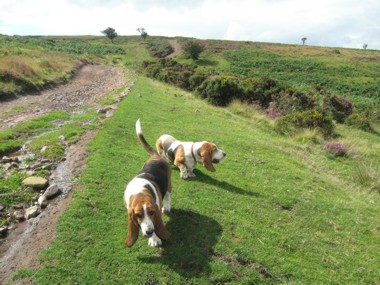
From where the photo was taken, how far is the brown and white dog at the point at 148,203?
4.95 m

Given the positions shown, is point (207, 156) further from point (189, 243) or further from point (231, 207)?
point (189, 243)

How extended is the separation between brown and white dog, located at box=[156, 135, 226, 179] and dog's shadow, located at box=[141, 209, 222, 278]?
175cm

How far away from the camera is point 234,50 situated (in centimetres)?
7944

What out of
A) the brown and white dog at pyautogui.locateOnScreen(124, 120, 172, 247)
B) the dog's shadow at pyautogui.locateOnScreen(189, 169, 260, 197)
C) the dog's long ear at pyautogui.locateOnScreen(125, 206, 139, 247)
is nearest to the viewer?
the brown and white dog at pyautogui.locateOnScreen(124, 120, 172, 247)

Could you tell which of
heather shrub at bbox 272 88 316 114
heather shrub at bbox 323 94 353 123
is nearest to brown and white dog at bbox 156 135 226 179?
heather shrub at bbox 272 88 316 114

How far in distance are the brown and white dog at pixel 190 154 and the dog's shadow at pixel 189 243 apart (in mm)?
1754

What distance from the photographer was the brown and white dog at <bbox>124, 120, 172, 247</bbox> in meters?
4.95

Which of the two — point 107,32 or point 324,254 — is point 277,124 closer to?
point 324,254

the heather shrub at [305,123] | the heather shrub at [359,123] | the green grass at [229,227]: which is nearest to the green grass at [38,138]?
the green grass at [229,227]

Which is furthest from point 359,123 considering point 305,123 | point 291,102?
point 305,123

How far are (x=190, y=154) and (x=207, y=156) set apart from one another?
61 cm

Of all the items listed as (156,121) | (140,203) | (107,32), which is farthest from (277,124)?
(107,32)

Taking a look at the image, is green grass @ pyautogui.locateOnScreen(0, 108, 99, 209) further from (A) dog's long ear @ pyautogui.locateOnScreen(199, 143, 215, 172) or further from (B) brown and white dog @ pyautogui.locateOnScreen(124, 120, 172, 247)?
(A) dog's long ear @ pyautogui.locateOnScreen(199, 143, 215, 172)

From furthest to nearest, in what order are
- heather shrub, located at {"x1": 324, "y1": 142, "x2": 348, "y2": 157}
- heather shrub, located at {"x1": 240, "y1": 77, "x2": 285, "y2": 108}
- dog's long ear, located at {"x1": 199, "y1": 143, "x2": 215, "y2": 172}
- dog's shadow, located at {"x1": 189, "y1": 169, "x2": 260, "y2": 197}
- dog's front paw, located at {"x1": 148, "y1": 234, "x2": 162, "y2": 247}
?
heather shrub, located at {"x1": 240, "y1": 77, "x2": 285, "y2": 108}, heather shrub, located at {"x1": 324, "y1": 142, "x2": 348, "y2": 157}, dog's shadow, located at {"x1": 189, "y1": 169, "x2": 260, "y2": 197}, dog's long ear, located at {"x1": 199, "y1": 143, "x2": 215, "y2": 172}, dog's front paw, located at {"x1": 148, "y1": 234, "x2": 162, "y2": 247}
